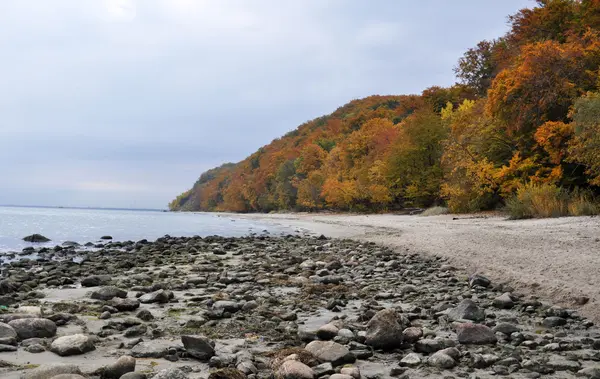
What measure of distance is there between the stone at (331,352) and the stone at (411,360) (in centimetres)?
44

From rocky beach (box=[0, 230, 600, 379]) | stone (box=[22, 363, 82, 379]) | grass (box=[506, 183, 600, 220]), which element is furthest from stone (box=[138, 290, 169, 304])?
grass (box=[506, 183, 600, 220])

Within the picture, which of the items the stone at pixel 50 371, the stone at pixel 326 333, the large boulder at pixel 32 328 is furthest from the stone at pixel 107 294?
the stone at pixel 326 333

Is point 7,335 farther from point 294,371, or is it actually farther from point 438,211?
point 438,211

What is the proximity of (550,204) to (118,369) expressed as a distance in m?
17.6

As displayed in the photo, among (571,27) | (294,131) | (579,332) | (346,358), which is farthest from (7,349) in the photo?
(294,131)

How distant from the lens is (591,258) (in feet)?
23.5

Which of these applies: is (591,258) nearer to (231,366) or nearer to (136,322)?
(231,366)

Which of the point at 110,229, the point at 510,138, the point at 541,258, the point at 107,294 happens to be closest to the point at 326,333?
the point at 107,294

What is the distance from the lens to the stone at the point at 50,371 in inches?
126

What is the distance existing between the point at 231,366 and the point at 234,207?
109148 mm

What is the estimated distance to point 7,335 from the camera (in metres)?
4.24

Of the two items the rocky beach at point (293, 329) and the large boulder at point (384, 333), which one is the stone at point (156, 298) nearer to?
the rocky beach at point (293, 329)

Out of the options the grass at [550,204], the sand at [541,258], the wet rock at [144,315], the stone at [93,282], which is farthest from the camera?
the grass at [550,204]

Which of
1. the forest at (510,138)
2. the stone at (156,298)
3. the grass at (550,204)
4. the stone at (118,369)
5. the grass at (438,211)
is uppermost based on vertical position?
the forest at (510,138)
